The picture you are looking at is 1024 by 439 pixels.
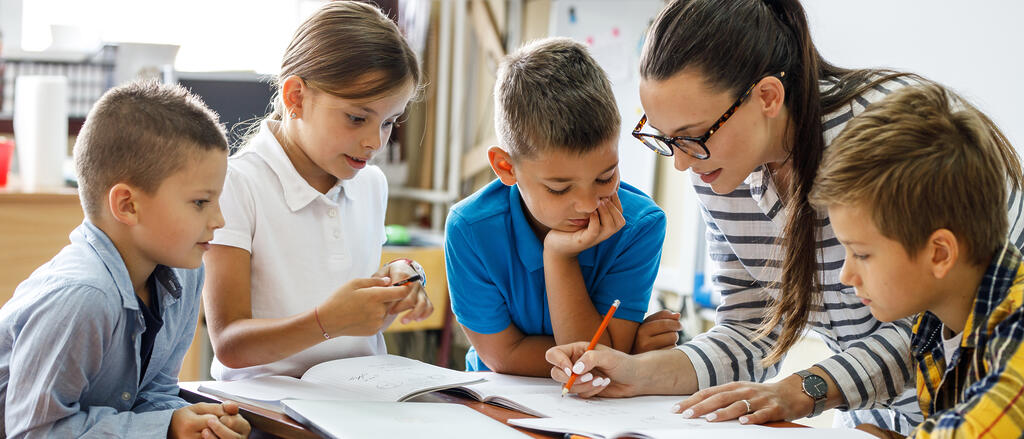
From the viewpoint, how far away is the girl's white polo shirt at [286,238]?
4.48 feet

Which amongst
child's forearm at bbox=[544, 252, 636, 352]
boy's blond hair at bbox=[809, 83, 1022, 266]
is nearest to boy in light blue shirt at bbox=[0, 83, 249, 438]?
child's forearm at bbox=[544, 252, 636, 352]

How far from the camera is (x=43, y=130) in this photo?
241cm

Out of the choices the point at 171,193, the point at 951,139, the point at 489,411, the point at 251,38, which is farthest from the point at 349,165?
the point at 251,38

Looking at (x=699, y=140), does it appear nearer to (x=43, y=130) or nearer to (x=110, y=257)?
(x=110, y=257)

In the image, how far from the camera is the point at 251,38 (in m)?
3.97

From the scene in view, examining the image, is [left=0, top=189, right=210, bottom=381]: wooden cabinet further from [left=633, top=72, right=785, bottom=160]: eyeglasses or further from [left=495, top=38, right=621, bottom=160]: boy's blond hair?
[left=633, top=72, right=785, bottom=160]: eyeglasses

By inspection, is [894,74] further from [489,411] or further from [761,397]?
[489,411]

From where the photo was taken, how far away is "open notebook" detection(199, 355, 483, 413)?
44.4 inches

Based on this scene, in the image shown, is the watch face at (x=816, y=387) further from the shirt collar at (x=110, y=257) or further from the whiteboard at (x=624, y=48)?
the whiteboard at (x=624, y=48)

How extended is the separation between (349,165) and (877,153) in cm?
80

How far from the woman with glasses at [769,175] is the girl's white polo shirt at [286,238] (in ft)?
1.51

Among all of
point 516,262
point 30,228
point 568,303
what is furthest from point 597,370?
point 30,228

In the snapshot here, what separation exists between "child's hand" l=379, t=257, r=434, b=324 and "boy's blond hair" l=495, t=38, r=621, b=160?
24 cm

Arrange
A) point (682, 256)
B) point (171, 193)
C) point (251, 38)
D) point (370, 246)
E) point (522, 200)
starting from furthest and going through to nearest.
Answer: point (251, 38) → point (682, 256) → point (370, 246) → point (522, 200) → point (171, 193)
